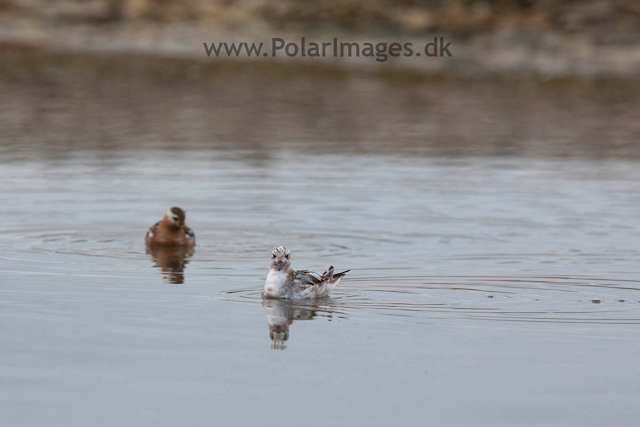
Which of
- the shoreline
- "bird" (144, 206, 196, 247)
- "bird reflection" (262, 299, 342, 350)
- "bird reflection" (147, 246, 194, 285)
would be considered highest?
the shoreline

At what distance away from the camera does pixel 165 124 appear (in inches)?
1288

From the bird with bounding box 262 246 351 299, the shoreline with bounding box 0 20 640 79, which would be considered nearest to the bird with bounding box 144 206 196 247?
the bird with bounding box 262 246 351 299

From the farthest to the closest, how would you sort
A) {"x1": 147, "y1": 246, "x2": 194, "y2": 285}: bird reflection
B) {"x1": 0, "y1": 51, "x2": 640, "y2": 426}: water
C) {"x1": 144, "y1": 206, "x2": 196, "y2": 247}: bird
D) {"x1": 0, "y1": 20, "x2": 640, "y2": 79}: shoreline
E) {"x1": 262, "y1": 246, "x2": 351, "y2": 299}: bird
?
1. {"x1": 0, "y1": 20, "x2": 640, "y2": 79}: shoreline
2. {"x1": 144, "y1": 206, "x2": 196, "y2": 247}: bird
3. {"x1": 147, "y1": 246, "x2": 194, "y2": 285}: bird reflection
4. {"x1": 262, "y1": 246, "x2": 351, "y2": 299}: bird
5. {"x1": 0, "y1": 51, "x2": 640, "y2": 426}: water

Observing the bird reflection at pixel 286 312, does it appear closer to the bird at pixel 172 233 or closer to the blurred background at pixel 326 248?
the blurred background at pixel 326 248

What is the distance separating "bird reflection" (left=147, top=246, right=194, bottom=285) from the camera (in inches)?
583

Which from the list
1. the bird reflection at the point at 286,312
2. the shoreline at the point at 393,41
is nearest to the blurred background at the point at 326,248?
the bird reflection at the point at 286,312

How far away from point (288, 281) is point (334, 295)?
623 millimetres

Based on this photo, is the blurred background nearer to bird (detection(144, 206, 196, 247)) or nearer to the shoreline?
bird (detection(144, 206, 196, 247))

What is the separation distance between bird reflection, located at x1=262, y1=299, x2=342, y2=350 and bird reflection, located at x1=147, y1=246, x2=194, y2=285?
1.71 meters

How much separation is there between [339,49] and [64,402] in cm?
3983

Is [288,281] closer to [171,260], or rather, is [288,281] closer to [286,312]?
[286,312]

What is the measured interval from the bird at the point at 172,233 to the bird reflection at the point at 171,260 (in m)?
0.07

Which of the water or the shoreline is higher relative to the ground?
the shoreline

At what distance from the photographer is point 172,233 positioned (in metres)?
16.8
